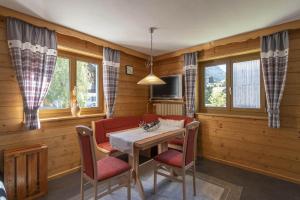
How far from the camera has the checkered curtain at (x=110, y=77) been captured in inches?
130

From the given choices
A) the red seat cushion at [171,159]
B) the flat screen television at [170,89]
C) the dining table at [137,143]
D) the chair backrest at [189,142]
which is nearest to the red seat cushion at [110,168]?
the dining table at [137,143]

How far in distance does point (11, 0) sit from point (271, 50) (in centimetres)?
348

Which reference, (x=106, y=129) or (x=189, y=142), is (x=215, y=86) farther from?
(x=106, y=129)

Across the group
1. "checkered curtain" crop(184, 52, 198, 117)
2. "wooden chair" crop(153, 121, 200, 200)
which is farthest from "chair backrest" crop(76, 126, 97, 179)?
"checkered curtain" crop(184, 52, 198, 117)

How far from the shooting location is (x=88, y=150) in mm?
1806

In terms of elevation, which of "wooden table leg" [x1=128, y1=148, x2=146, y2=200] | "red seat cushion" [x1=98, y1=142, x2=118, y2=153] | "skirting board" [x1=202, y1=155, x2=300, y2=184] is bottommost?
"skirting board" [x1=202, y1=155, x2=300, y2=184]

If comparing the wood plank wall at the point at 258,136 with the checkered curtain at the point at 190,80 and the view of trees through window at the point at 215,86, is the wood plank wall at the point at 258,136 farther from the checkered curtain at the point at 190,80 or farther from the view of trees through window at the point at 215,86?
the view of trees through window at the point at 215,86

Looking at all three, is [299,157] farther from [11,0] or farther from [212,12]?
[11,0]

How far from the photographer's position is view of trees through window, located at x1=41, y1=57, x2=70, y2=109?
2.81 metres

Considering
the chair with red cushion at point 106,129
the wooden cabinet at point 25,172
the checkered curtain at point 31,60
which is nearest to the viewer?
the wooden cabinet at point 25,172

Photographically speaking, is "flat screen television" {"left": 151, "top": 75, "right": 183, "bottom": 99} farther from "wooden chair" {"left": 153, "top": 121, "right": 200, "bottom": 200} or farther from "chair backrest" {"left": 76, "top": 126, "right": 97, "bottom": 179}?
"chair backrest" {"left": 76, "top": 126, "right": 97, "bottom": 179}

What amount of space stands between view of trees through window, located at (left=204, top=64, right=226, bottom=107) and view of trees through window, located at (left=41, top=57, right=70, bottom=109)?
9.00 feet

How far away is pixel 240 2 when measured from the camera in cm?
196

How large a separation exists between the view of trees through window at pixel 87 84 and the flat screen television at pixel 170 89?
1493mm
